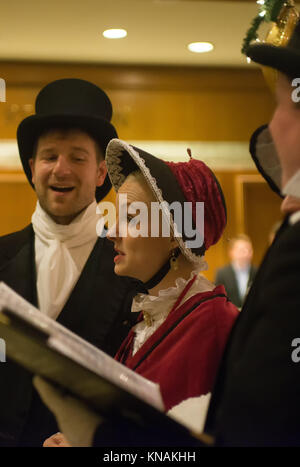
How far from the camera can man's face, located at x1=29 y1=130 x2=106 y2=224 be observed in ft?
6.36

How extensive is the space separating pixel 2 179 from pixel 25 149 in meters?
4.03

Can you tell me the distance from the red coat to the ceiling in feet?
11.4

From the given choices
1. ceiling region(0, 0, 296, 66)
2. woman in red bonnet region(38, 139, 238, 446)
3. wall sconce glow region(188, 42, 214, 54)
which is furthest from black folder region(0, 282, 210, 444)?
wall sconce glow region(188, 42, 214, 54)

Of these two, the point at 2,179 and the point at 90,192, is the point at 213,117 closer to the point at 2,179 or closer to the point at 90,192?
the point at 2,179

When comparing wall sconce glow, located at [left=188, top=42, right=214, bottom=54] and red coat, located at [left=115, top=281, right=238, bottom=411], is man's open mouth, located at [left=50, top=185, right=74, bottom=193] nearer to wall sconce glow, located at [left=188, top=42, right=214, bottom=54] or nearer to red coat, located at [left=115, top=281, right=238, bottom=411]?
red coat, located at [left=115, top=281, right=238, bottom=411]

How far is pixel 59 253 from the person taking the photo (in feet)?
6.41

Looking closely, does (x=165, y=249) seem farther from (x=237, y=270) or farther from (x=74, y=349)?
(x=237, y=270)

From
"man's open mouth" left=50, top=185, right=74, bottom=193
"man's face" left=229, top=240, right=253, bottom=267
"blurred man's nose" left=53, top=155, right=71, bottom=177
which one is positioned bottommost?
"man's open mouth" left=50, top=185, right=74, bottom=193

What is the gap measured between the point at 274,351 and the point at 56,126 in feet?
4.19

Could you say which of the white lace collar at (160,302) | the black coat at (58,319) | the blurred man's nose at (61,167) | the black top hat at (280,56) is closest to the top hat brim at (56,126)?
the blurred man's nose at (61,167)

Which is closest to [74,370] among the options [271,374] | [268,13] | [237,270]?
[271,374]

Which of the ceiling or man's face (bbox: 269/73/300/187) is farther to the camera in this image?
the ceiling

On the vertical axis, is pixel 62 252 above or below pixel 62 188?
below
